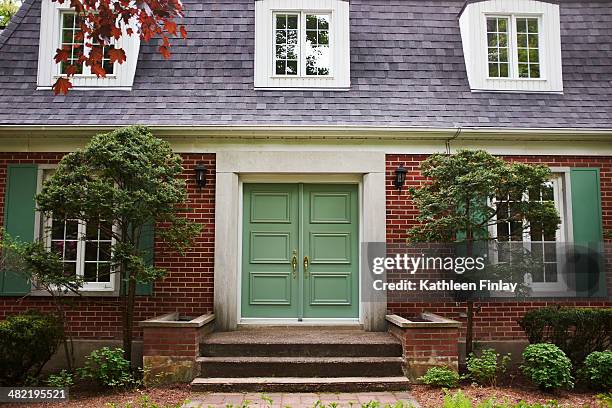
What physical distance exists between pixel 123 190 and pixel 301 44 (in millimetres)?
3874

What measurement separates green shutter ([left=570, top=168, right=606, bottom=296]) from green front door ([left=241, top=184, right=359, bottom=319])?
129 inches

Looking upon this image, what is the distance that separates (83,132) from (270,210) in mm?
2932

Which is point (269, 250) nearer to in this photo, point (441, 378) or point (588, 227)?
point (441, 378)

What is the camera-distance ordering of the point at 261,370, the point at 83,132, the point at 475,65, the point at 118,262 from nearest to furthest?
the point at 261,370 < the point at 118,262 < the point at 83,132 < the point at 475,65

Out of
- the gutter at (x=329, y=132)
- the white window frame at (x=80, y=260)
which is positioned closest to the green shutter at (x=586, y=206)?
the gutter at (x=329, y=132)

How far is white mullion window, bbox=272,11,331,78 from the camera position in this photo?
8.73 m

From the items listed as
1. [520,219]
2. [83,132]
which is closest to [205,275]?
[83,132]

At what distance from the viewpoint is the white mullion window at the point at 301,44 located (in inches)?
344

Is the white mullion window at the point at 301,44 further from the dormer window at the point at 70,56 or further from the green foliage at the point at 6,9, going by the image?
the green foliage at the point at 6,9

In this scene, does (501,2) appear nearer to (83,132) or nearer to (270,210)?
(270,210)

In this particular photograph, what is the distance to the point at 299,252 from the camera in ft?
26.8

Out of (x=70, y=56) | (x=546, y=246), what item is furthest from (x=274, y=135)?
(x=546, y=246)

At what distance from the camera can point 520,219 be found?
22.8 ft

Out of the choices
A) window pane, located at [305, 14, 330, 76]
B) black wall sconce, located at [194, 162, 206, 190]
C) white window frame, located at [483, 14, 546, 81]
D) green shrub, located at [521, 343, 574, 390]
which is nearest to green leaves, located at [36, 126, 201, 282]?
black wall sconce, located at [194, 162, 206, 190]
